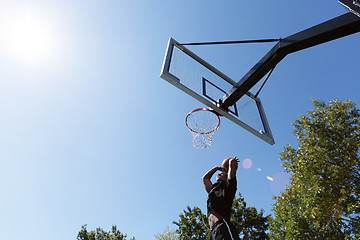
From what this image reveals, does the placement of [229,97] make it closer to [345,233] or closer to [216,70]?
[216,70]

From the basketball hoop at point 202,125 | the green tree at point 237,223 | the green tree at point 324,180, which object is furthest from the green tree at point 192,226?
the basketball hoop at point 202,125

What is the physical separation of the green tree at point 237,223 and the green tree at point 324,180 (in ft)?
15.7

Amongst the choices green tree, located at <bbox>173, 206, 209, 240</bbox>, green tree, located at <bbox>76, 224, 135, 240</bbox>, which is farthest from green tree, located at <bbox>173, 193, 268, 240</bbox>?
green tree, located at <bbox>76, 224, 135, 240</bbox>

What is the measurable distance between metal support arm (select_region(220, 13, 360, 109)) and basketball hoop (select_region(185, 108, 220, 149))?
474 millimetres

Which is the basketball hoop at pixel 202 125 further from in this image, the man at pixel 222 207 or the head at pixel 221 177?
the man at pixel 222 207

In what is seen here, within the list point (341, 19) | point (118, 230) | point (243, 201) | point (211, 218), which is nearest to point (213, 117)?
point (341, 19)

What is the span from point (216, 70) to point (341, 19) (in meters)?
3.31

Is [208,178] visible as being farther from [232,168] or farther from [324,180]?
[324,180]

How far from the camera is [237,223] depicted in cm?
1939

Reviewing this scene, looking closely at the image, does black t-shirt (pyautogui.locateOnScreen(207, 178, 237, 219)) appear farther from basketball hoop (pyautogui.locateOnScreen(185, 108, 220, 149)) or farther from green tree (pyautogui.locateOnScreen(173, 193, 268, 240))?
green tree (pyautogui.locateOnScreen(173, 193, 268, 240))

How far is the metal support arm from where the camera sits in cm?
526

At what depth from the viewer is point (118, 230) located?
28953mm

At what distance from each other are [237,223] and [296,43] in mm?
16861

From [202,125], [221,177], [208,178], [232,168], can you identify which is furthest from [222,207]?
[202,125]
